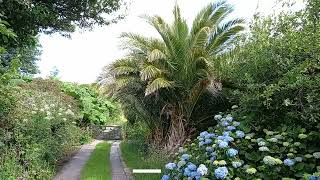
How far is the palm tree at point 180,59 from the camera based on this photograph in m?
11.4

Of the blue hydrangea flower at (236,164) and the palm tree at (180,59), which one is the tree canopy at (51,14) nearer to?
the palm tree at (180,59)

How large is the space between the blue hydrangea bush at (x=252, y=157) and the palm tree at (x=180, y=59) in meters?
4.82

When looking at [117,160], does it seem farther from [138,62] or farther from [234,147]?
[234,147]

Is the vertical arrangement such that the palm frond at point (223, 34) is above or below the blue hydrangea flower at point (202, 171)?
above

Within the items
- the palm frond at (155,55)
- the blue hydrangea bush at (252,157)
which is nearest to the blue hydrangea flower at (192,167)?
the blue hydrangea bush at (252,157)

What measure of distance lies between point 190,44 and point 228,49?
3.69 ft

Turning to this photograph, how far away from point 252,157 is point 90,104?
2176 centimetres

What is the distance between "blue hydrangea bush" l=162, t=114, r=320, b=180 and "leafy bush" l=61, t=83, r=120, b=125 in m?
16.5

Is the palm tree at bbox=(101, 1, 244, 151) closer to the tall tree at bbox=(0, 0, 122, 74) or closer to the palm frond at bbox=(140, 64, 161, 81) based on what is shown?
the palm frond at bbox=(140, 64, 161, 81)

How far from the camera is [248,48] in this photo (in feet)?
25.9

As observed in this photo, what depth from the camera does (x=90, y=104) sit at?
1049 inches

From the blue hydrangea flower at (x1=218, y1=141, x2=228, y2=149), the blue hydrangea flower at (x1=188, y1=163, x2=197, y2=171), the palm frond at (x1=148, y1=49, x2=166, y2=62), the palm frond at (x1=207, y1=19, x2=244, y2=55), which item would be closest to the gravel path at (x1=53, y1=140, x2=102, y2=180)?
the palm frond at (x1=148, y1=49, x2=166, y2=62)

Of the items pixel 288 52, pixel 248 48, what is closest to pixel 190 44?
pixel 248 48

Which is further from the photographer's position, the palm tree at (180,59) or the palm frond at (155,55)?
the palm tree at (180,59)
